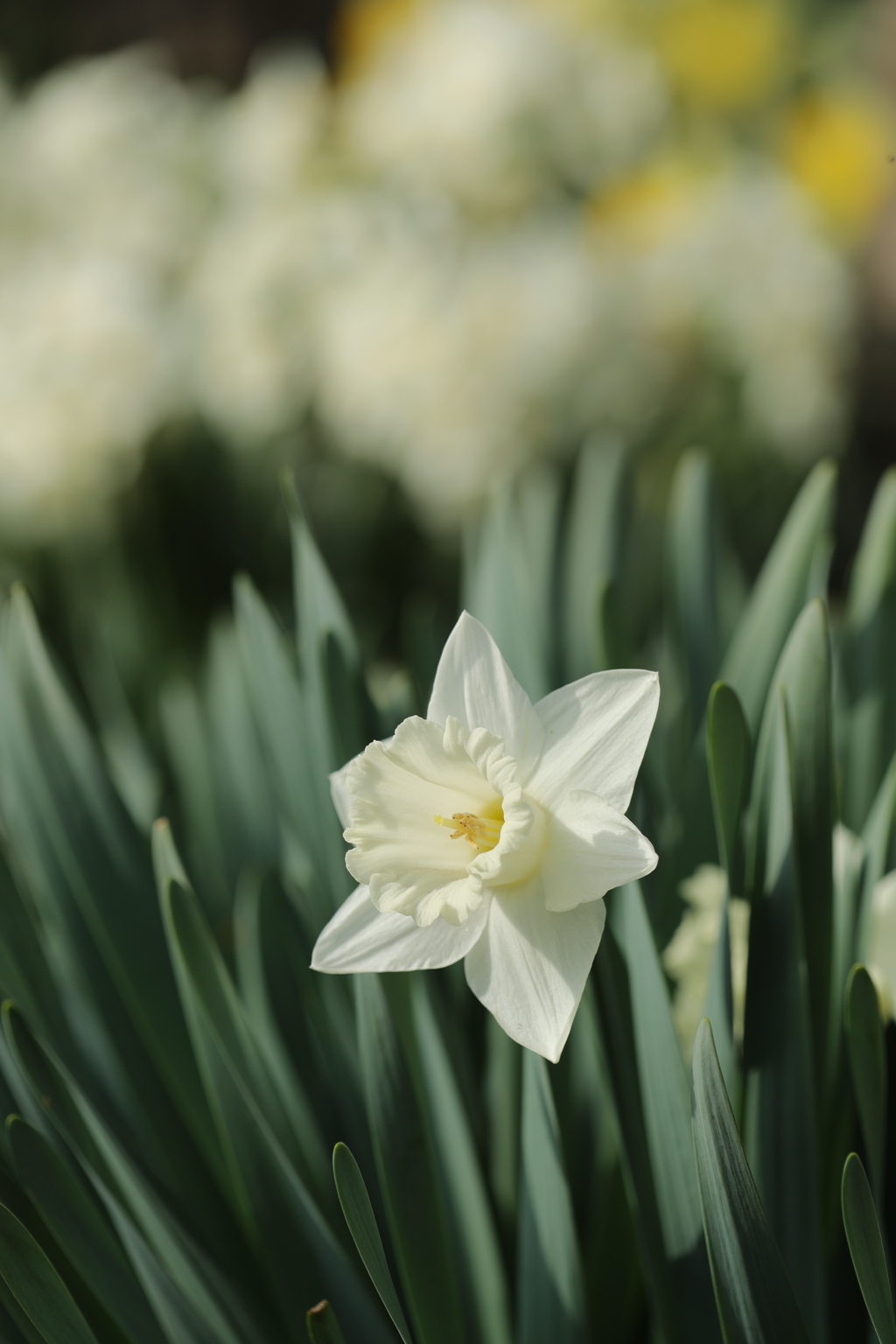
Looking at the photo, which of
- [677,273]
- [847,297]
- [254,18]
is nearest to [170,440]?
[677,273]

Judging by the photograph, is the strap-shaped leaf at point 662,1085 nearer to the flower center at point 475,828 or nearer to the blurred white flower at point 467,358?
the flower center at point 475,828

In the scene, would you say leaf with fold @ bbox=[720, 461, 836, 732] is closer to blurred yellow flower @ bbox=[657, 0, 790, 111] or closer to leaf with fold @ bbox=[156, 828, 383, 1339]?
leaf with fold @ bbox=[156, 828, 383, 1339]

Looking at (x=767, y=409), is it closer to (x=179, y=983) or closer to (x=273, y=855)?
(x=273, y=855)

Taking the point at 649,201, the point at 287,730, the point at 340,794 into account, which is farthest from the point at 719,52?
the point at 340,794

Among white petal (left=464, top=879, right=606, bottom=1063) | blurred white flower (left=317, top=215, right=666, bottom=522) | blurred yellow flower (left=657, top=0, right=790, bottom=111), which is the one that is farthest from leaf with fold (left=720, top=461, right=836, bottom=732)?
blurred yellow flower (left=657, top=0, right=790, bottom=111)

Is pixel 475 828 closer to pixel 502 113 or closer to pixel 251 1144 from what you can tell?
pixel 251 1144

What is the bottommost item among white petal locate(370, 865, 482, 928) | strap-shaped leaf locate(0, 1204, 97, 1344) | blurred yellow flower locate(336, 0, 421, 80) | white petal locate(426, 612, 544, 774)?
strap-shaped leaf locate(0, 1204, 97, 1344)

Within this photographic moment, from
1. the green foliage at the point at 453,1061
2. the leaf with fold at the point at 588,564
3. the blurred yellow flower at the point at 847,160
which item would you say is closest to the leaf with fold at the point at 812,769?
the green foliage at the point at 453,1061
